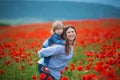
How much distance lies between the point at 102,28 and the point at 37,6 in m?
1.04

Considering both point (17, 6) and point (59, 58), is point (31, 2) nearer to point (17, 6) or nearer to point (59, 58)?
point (17, 6)

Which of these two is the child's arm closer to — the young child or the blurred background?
the young child

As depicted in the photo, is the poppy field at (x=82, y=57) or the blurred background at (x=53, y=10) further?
the blurred background at (x=53, y=10)

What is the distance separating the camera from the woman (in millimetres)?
2105

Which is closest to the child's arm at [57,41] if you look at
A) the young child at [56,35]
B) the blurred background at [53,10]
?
the young child at [56,35]

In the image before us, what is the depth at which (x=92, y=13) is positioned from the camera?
3.80 m

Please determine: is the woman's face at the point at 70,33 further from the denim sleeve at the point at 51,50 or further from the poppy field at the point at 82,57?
the poppy field at the point at 82,57

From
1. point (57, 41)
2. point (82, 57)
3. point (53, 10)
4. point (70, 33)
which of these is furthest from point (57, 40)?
point (53, 10)

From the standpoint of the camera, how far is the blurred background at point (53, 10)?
144 inches

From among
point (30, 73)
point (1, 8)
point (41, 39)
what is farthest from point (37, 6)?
point (30, 73)

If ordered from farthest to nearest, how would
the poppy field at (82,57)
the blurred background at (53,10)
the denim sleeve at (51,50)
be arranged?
the blurred background at (53,10), the denim sleeve at (51,50), the poppy field at (82,57)

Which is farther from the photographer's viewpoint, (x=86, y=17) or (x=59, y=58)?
(x=86, y=17)

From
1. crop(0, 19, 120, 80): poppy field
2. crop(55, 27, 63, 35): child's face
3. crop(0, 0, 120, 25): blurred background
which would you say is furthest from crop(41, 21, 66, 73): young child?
crop(0, 0, 120, 25): blurred background

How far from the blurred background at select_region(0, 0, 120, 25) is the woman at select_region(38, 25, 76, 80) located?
148 centimetres
